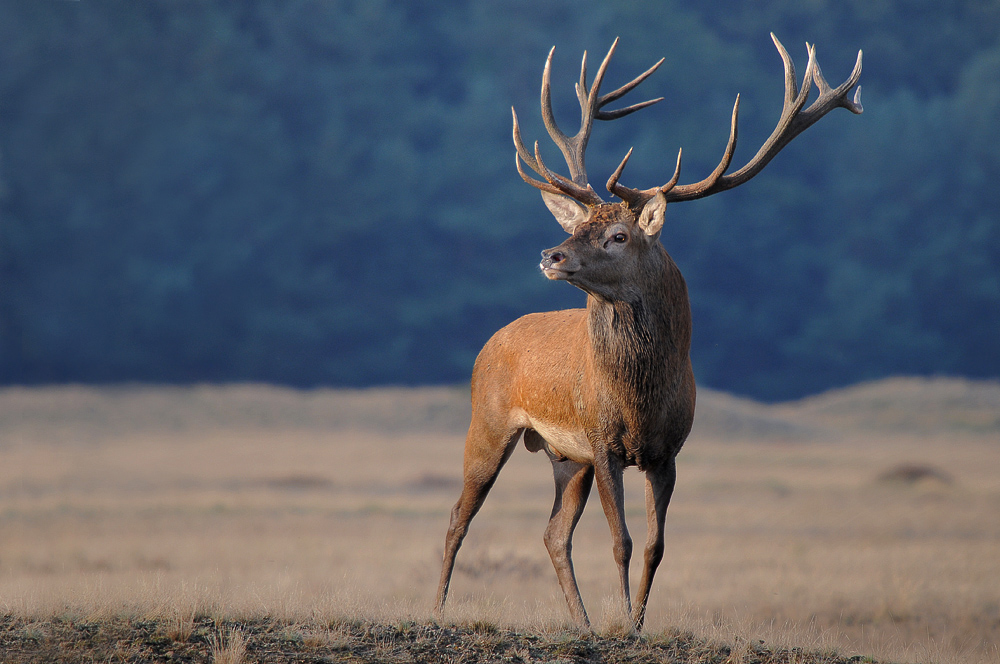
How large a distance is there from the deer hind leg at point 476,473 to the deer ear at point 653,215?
2.45 metres

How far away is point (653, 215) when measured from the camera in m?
7.04

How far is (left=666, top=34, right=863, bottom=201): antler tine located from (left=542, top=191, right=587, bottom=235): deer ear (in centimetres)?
71

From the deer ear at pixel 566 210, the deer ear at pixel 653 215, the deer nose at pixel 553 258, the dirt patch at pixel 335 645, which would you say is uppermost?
the deer ear at pixel 566 210

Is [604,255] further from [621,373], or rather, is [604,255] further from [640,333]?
[621,373]

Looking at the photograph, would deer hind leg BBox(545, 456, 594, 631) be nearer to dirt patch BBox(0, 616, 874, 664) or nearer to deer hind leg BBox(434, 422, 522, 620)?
deer hind leg BBox(434, 422, 522, 620)

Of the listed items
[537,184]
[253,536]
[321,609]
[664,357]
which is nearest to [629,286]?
[664,357]

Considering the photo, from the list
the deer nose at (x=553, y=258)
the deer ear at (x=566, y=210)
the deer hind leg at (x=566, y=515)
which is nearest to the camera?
the deer nose at (x=553, y=258)

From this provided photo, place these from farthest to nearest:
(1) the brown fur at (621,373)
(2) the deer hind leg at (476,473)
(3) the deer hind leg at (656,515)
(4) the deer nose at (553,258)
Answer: (2) the deer hind leg at (476,473)
(3) the deer hind leg at (656,515)
(1) the brown fur at (621,373)
(4) the deer nose at (553,258)

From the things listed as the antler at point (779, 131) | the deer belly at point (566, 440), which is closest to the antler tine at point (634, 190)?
the antler at point (779, 131)

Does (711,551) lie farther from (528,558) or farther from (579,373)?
(579,373)

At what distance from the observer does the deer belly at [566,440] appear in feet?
25.0

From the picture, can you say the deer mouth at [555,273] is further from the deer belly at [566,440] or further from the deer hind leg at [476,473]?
the deer hind leg at [476,473]

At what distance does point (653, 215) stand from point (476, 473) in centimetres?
307

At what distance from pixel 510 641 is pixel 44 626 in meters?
3.05
